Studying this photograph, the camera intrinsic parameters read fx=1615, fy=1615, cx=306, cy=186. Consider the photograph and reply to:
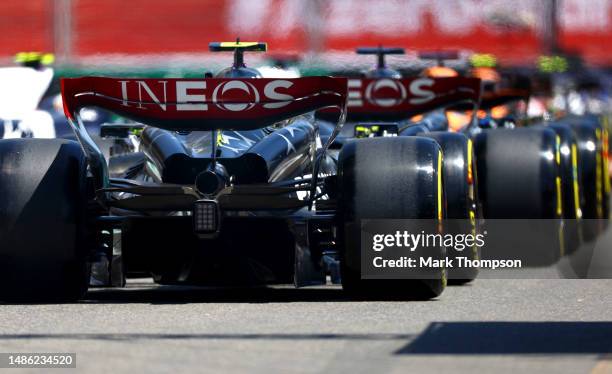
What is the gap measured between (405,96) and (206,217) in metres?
4.61

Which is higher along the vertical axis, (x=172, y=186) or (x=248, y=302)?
(x=172, y=186)

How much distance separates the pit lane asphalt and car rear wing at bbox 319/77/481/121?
3027mm

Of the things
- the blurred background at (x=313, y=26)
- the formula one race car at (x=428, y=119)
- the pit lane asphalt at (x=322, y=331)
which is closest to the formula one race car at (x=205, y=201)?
the pit lane asphalt at (x=322, y=331)

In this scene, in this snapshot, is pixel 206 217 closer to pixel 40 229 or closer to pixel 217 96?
pixel 217 96

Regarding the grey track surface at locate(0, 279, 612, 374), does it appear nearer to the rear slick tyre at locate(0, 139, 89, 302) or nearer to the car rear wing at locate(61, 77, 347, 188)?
the rear slick tyre at locate(0, 139, 89, 302)

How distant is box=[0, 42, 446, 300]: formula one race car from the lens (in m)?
8.82

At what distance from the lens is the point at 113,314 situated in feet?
27.0

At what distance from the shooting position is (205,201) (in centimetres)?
881

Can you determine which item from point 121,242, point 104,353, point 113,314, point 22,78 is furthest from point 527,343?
point 22,78

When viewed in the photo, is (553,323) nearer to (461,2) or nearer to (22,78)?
(22,78)

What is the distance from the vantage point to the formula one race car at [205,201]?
8820mm

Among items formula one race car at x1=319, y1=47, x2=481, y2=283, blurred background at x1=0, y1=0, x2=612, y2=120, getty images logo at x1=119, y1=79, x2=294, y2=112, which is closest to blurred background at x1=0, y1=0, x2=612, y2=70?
blurred background at x1=0, y1=0, x2=612, y2=120

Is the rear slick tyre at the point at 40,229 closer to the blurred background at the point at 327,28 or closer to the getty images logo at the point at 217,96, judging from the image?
the getty images logo at the point at 217,96

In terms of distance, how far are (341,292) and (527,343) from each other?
2755 mm
